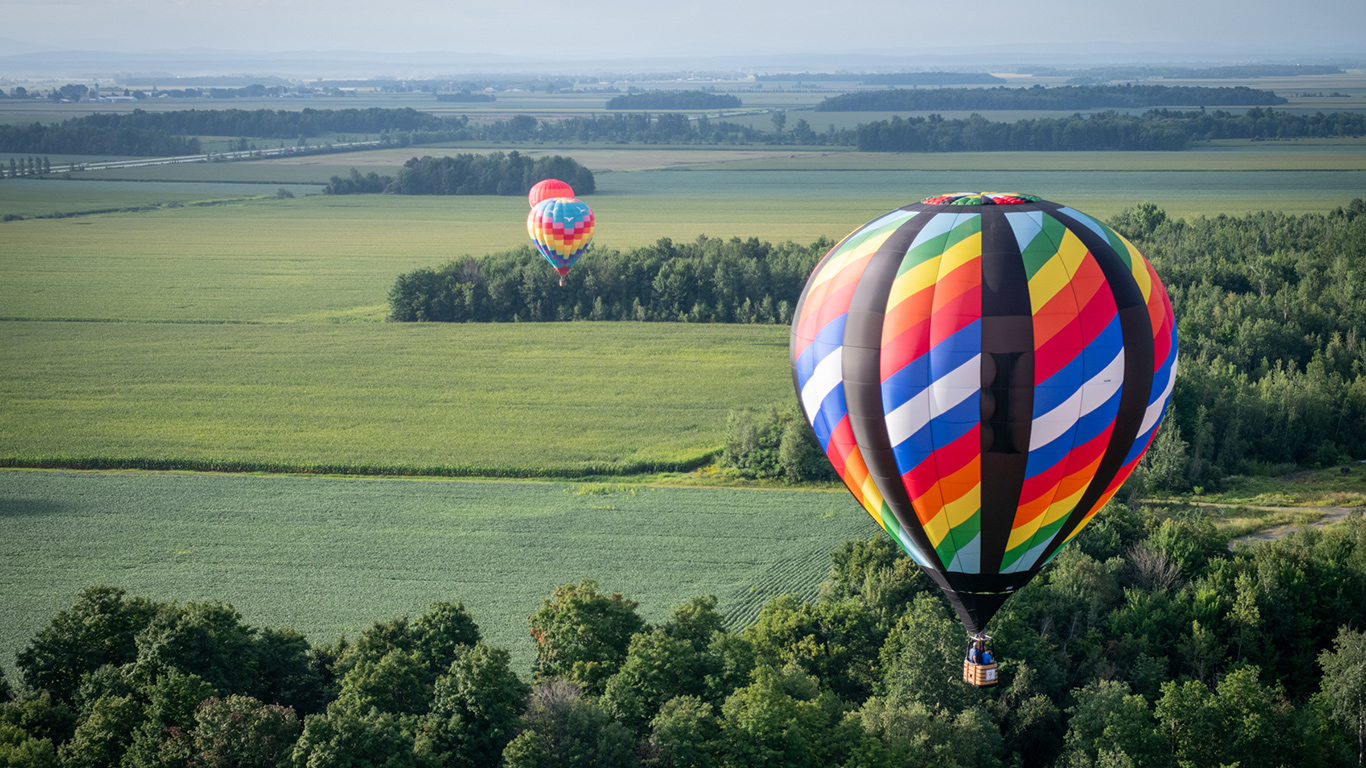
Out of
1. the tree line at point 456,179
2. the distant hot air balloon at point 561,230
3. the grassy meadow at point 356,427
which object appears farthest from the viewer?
the tree line at point 456,179

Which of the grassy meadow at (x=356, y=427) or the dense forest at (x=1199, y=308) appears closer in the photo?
the grassy meadow at (x=356, y=427)

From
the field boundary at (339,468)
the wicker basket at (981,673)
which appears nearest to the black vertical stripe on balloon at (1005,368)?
the wicker basket at (981,673)

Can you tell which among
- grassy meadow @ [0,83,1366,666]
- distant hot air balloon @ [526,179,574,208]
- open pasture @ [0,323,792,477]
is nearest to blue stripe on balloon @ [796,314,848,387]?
grassy meadow @ [0,83,1366,666]

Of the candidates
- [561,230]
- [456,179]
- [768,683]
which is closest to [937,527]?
[768,683]

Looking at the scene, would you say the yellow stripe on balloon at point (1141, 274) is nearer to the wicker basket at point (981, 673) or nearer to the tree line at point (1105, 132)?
the wicker basket at point (981, 673)

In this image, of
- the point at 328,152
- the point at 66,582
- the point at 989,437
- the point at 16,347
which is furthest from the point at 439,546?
the point at 328,152

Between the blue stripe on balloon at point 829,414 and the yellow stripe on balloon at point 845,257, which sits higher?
the yellow stripe on balloon at point 845,257

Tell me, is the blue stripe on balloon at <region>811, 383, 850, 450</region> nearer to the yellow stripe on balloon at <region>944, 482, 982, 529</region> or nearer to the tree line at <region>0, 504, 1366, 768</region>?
the yellow stripe on balloon at <region>944, 482, 982, 529</region>

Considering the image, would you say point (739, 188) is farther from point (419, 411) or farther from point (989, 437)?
point (989, 437)
